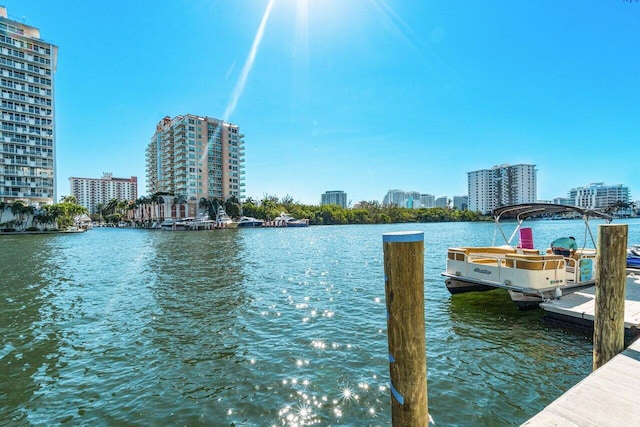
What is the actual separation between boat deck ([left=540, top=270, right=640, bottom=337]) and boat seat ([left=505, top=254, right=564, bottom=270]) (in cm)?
102

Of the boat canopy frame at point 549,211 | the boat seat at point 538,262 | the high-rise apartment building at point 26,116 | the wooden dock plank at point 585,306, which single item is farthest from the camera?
the high-rise apartment building at point 26,116

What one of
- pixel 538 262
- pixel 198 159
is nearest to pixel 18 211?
pixel 198 159

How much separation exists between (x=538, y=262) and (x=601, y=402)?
23.9 feet

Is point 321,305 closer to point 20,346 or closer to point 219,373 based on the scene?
point 219,373

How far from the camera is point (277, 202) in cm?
15375

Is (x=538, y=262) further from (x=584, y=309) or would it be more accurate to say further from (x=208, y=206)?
(x=208, y=206)

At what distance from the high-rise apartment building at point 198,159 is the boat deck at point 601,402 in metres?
124

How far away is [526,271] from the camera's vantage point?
10.4 m

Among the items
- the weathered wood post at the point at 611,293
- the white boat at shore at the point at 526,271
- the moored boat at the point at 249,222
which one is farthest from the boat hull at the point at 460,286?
the moored boat at the point at 249,222

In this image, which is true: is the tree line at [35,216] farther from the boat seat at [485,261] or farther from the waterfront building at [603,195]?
the waterfront building at [603,195]

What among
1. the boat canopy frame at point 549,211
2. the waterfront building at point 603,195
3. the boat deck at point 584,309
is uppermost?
the waterfront building at point 603,195

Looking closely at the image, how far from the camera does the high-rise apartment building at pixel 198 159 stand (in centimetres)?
11862

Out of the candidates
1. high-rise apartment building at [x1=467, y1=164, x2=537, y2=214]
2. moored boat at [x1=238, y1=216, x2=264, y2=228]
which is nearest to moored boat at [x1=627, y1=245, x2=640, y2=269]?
moored boat at [x1=238, y1=216, x2=264, y2=228]

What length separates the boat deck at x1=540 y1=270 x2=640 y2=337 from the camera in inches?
305
